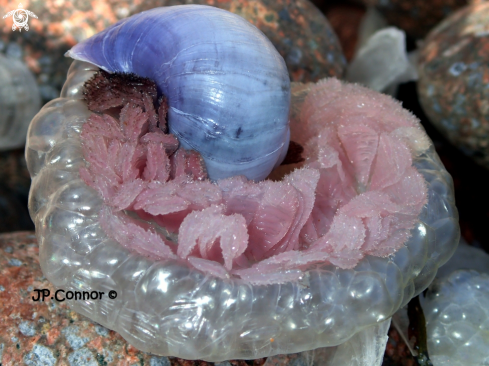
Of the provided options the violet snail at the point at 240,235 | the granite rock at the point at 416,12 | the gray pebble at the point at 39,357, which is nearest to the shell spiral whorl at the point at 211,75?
the violet snail at the point at 240,235

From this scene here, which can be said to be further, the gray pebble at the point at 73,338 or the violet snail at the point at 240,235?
the gray pebble at the point at 73,338

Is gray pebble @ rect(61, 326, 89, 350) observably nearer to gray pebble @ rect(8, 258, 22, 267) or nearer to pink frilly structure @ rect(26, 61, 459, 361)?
pink frilly structure @ rect(26, 61, 459, 361)

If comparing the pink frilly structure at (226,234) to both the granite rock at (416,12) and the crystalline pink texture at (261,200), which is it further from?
the granite rock at (416,12)

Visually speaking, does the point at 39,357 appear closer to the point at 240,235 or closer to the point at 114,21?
the point at 240,235

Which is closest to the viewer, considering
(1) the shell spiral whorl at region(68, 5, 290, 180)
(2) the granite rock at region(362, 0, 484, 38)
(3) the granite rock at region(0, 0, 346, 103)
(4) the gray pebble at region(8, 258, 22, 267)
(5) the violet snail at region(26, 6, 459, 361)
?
(5) the violet snail at region(26, 6, 459, 361)

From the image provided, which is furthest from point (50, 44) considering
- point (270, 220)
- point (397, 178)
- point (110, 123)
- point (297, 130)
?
point (397, 178)

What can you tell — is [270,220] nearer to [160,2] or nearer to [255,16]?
[255,16]

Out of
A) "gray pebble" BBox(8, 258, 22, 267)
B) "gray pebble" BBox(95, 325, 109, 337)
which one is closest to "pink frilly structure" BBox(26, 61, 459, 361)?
"gray pebble" BBox(95, 325, 109, 337)

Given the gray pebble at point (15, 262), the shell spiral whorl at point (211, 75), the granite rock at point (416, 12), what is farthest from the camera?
the granite rock at point (416, 12)
